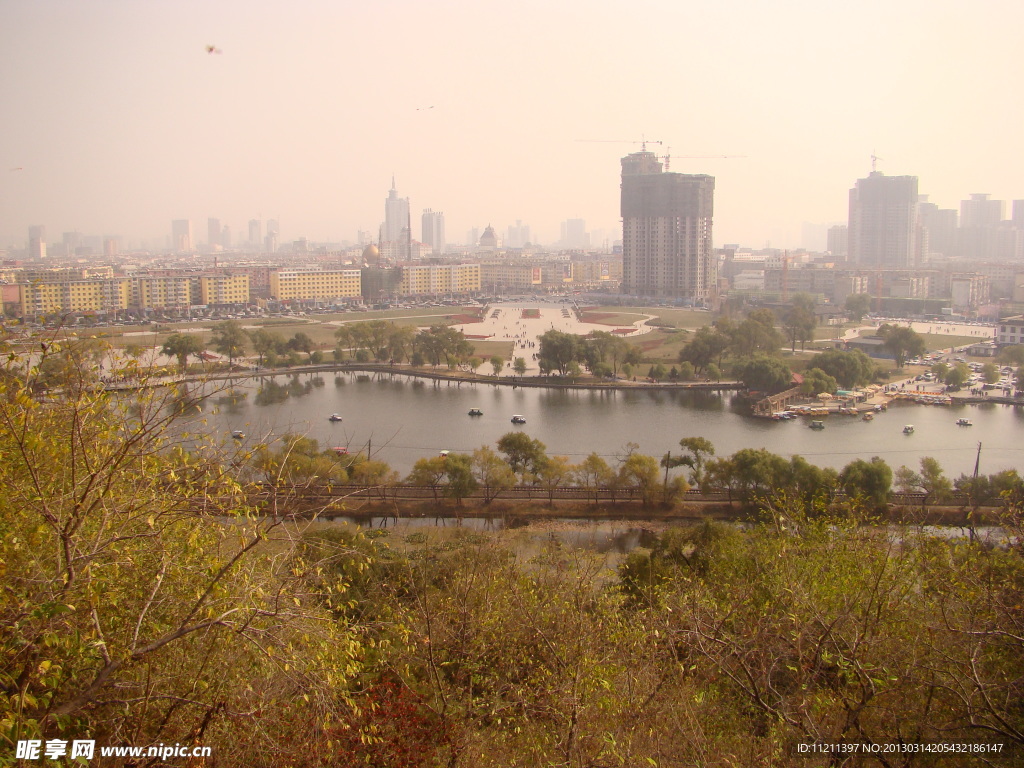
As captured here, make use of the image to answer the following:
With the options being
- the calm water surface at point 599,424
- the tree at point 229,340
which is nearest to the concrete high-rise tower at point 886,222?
the calm water surface at point 599,424

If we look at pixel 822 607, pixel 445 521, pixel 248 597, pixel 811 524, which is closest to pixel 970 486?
pixel 811 524

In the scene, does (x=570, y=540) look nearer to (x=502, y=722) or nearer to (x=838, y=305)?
(x=502, y=722)

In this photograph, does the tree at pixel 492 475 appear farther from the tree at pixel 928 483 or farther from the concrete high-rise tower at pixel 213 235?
the concrete high-rise tower at pixel 213 235

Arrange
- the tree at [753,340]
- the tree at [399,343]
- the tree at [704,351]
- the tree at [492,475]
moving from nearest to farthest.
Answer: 1. the tree at [492,475]
2. the tree at [704,351]
3. the tree at [753,340]
4. the tree at [399,343]

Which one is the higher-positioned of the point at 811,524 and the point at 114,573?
the point at 114,573

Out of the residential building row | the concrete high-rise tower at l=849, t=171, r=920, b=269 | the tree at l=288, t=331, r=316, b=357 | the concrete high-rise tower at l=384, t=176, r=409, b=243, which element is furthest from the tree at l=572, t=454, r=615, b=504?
the concrete high-rise tower at l=384, t=176, r=409, b=243

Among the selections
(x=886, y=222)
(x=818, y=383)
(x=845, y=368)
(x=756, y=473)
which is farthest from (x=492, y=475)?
(x=886, y=222)
